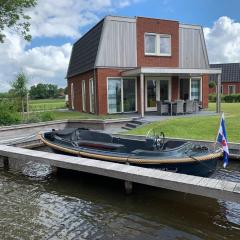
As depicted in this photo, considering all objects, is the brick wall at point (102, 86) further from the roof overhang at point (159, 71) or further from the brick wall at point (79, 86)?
the brick wall at point (79, 86)

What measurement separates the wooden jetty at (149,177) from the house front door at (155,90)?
11502 millimetres

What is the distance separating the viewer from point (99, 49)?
63.1 feet

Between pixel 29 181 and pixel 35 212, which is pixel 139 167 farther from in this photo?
pixel 29 181

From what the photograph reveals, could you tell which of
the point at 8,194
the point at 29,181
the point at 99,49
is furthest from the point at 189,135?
Answer: the point at 99,49

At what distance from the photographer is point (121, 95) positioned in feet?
65.5

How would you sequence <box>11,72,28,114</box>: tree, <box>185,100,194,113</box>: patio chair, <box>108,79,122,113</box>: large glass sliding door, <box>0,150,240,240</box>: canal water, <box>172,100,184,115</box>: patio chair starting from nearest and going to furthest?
1. <box>0,150,240,240</box>: canal water
2. <box>172,100,184,115</box>: patio chair
3. <box>185,100,194,113</box>: patio chair
4. <box>108,79,122,113</box>: large glass sliding door
5. <box>11,72,28,114</box>: tree

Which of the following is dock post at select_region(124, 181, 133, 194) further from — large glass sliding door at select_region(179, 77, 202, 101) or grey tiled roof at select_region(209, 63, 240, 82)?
grey tiled roof at select_region(209, 63, 240, 82)

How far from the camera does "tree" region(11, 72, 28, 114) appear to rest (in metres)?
20.0

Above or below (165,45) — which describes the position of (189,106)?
below

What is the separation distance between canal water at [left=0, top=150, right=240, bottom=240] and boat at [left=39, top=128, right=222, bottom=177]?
26.5 inches

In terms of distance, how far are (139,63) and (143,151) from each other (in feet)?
41.7

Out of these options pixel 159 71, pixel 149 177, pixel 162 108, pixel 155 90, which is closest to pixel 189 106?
pixel 162 108

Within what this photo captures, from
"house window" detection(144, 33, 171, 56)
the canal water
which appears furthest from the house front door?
the canal water

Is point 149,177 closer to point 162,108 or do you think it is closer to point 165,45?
point 162,108
